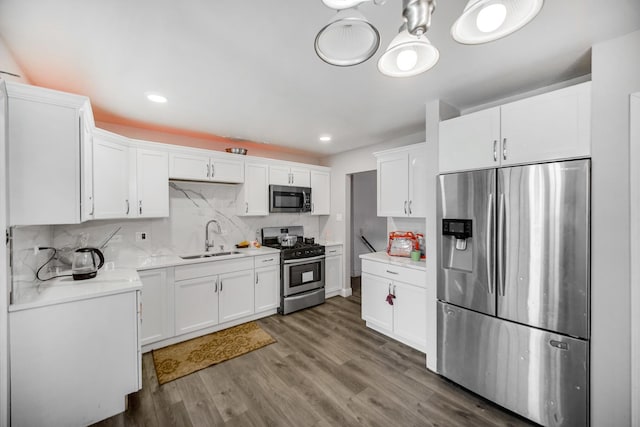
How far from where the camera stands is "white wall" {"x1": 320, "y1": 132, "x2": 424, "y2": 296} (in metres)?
4.19

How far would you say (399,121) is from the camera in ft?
9.75

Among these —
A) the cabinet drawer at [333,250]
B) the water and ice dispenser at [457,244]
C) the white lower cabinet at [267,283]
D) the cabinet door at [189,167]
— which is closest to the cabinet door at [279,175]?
the cabinet door at [189,167]

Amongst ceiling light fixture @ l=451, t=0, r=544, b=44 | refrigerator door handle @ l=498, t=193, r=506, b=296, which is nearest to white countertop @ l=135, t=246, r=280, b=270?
refrigerator door handle @ l=498, t=193, r=506, b=296

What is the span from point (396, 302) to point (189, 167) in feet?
10.1

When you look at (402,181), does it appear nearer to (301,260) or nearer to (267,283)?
(301,260)

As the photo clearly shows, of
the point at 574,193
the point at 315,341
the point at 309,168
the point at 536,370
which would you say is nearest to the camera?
the point at 574,193

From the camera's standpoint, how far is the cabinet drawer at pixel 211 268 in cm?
290

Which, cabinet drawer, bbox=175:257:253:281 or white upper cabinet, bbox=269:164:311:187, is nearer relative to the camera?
cabinet drawer, bbox=175:257:253:281

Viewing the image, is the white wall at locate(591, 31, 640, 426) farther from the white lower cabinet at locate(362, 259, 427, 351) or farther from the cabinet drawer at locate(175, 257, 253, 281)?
the cabinet drawer at locate(175, 257, 253, 281)

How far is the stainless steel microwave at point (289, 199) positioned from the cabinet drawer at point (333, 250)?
2.46ft

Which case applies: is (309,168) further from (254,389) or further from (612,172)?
(612,172)

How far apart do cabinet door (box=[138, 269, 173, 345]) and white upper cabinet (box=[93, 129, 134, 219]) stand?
736mm

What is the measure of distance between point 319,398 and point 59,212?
239cm

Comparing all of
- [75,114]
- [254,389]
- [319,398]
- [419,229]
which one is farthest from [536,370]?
[75,114]
